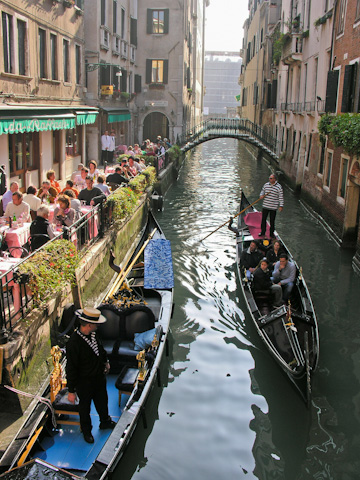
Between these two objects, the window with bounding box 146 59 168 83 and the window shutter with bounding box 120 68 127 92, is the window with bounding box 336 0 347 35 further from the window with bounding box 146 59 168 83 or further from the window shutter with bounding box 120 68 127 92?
the window with bounding box 146 59 168 83

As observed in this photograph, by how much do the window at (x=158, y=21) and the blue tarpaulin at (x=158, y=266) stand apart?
64.4 feet

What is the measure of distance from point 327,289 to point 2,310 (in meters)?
6.37

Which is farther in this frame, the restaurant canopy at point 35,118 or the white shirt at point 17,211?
the restaurant canopy at point 35,118

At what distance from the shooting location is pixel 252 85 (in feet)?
123

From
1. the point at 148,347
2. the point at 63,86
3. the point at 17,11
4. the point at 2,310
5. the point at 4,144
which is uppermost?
the point at 17,11

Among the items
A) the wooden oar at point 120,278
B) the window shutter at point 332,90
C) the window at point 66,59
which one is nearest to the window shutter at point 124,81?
the window at point 66,59

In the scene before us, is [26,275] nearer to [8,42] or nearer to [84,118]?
[8,42]

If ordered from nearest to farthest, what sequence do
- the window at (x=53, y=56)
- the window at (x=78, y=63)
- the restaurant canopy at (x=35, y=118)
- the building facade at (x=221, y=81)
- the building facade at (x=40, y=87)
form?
1. the restaurant canopy at (x=35, y=118)
2. the building facade at (x=40, y=87)
3. the window at (x=53, y=56)
4. the window at (x=78, y=63)
5. the building facade at (x=221, y=81)

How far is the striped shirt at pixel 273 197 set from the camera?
10.7m

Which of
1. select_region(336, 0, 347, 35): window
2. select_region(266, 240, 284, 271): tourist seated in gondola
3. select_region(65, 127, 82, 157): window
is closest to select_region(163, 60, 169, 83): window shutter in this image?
select_region(65, 127, 82, 157): window

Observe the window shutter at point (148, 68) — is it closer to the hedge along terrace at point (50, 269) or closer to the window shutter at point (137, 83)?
the window shutter at point (137, 83)

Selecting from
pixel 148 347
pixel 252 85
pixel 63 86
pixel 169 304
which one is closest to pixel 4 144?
pixel 63 86

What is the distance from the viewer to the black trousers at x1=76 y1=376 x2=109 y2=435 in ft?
14.5

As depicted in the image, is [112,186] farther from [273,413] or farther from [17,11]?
[273,413]
